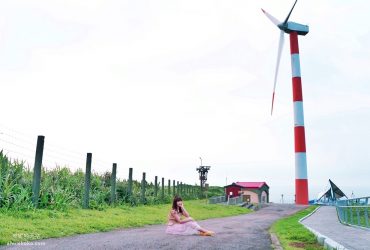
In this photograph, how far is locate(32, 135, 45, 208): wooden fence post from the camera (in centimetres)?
1266

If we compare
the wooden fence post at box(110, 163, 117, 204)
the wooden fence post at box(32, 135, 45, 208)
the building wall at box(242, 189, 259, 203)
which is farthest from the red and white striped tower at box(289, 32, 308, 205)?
the wooden fence post at box(32, 135, 45, 208)

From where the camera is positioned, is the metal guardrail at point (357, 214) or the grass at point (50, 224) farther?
the metal guardrail at point (357, 214)

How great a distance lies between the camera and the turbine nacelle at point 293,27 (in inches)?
1740

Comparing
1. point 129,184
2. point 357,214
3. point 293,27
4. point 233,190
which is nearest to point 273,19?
point 293,27

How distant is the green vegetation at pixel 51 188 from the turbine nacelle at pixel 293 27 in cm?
3090

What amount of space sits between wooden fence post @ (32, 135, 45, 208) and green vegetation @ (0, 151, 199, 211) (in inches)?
7.2

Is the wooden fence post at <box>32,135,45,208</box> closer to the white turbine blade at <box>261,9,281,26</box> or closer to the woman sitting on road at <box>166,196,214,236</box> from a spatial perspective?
the woman sitting on road at <box>166,196,214,236</box>

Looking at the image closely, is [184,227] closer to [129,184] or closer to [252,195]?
[129,184]

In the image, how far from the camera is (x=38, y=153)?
42.7ft

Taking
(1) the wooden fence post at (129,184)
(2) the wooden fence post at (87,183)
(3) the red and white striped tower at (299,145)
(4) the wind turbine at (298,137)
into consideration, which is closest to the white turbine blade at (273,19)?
(4) the wind turbine at (298,137)

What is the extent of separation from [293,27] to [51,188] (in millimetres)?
37533

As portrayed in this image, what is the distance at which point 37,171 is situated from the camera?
42.0 ft

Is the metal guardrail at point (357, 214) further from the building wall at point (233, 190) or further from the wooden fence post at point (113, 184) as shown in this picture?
the building wall at point (233, 190)

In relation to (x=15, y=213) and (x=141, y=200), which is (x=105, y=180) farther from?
(x=15, y=213)
